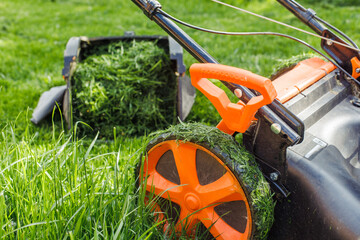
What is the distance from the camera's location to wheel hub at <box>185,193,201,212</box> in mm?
1258

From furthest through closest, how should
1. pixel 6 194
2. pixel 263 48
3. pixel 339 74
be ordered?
pixel 263 48 < pixel 339 74 < pixel 6 194

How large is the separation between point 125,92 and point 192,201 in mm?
1093

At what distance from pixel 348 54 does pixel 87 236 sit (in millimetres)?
1330

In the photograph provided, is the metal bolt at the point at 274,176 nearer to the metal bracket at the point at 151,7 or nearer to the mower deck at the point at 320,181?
the mower deck at the point at 320,181

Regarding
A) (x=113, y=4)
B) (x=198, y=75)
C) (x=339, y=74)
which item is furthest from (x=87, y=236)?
(x=113, y=4)

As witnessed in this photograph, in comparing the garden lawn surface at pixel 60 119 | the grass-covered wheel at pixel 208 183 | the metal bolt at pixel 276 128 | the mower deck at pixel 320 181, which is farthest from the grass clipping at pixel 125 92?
the metal bolt at pixel 276 128

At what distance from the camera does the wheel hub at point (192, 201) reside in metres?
1.26

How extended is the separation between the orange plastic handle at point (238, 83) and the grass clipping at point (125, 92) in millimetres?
955

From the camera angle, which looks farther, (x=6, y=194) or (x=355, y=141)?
(x=355, y=141)

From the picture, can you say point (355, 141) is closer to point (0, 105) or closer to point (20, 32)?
point (0, 105)

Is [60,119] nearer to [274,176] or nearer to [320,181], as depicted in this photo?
[274,176]

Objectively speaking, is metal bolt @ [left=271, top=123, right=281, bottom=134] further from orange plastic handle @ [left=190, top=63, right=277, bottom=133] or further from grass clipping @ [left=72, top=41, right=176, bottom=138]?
grass clipping @ [left=72, top=41, right=176, bottom=138]

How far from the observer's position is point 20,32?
3.99m

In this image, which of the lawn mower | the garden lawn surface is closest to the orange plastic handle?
the lawn mower
